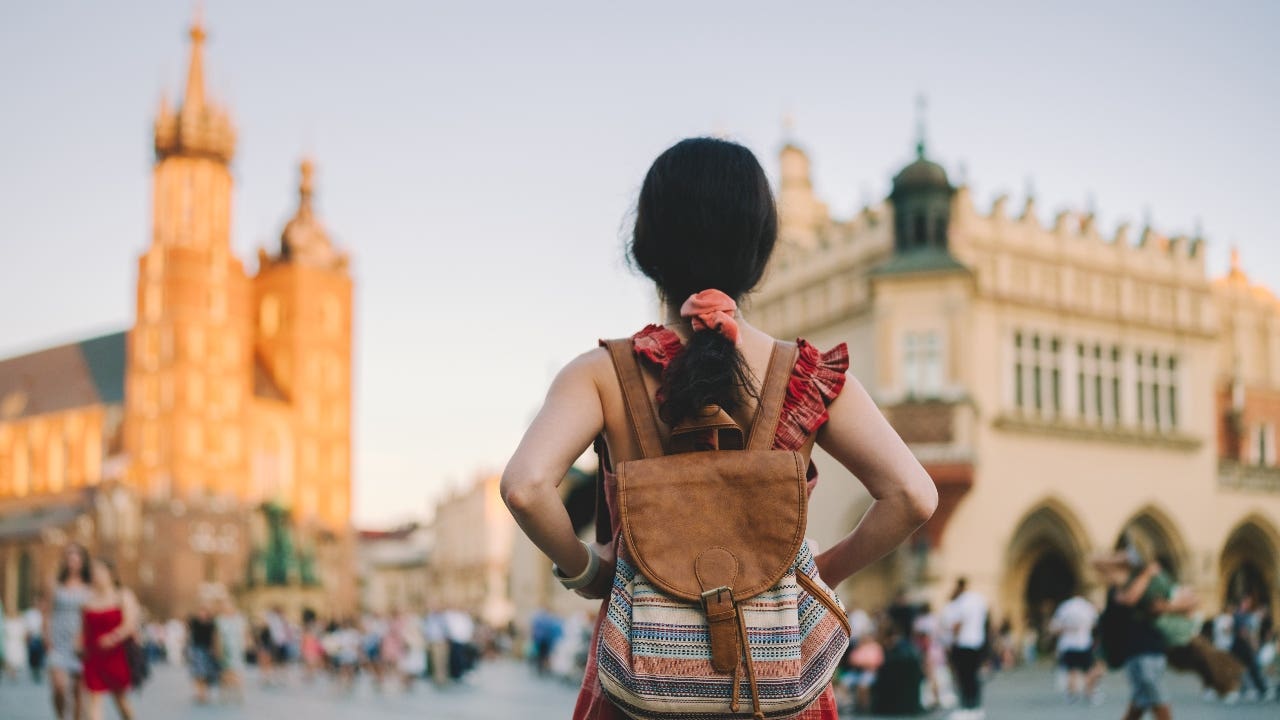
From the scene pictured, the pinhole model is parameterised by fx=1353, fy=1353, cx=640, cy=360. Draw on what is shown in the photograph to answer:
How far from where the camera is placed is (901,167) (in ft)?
115

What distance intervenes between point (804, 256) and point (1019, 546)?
10.4m

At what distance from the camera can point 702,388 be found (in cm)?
246

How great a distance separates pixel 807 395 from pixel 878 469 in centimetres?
21

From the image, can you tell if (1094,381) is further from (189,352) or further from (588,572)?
(189,352)

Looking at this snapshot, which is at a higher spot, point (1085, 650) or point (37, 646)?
point (1085, 650)

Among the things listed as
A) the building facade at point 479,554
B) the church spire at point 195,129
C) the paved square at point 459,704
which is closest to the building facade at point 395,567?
the building facade at point 479,554

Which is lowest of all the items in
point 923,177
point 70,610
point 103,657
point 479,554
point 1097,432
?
point 479,554

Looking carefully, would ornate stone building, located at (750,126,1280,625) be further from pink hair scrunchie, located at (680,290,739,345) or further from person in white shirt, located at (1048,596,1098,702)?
pink hair scrunchie, located at (680,290,739,345)

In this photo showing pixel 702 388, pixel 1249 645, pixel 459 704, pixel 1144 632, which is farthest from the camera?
pixel 1249 645

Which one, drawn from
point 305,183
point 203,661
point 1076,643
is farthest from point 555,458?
point 305,183

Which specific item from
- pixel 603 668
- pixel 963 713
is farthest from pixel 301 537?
pixel 603 668

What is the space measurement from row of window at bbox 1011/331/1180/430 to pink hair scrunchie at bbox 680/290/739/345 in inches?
1281

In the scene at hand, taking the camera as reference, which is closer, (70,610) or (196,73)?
(70,610)

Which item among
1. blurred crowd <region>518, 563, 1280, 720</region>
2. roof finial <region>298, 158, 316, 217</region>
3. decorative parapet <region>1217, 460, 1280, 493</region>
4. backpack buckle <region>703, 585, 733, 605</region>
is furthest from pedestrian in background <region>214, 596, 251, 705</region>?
roof finial <region>298, 158, 316, 217</region>
